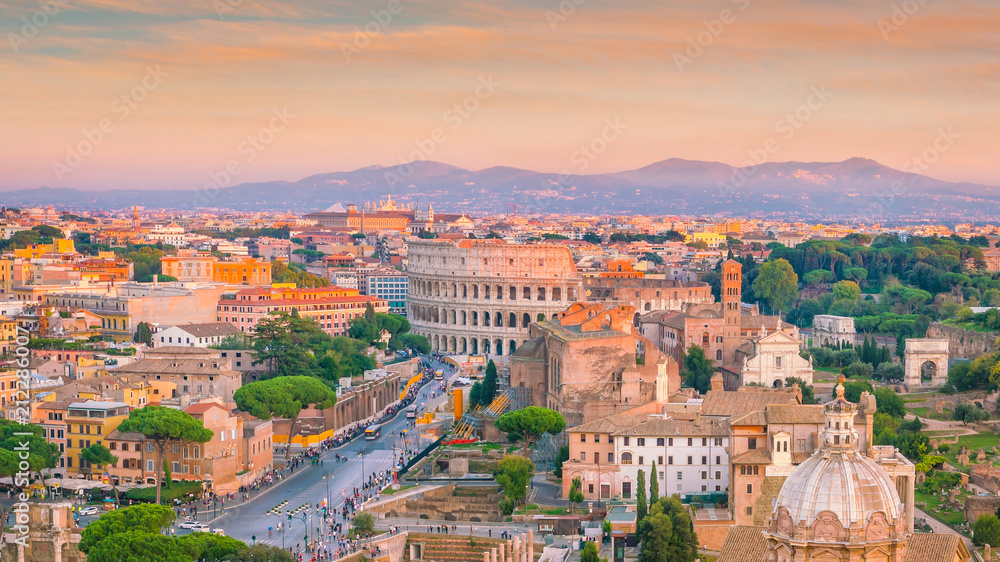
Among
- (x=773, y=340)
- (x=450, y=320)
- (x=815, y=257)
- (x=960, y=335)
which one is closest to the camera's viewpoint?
(x=773, y=340)

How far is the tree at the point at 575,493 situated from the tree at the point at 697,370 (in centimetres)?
1524

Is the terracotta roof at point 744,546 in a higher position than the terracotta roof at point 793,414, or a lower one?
lower

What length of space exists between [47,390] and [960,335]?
111 ft

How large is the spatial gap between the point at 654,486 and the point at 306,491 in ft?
33.1

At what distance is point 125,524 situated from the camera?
30.7 m

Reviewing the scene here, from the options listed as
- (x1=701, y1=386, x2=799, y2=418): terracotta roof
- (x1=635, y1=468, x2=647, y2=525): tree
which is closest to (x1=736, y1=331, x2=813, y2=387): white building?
(x1=701, y1=386, x2=799, y2=418): terracotta roof

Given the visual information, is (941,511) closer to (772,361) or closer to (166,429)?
(772,361)

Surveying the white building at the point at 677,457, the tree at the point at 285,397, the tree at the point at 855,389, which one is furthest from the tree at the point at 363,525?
the tree at the point at 855,389

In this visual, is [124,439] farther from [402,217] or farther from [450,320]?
[402,217]

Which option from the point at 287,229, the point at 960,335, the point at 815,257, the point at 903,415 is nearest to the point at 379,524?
the point at 903,415

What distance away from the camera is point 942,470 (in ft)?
127

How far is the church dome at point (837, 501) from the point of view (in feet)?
51.8

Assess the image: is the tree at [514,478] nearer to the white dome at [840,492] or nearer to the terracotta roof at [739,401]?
the terracotta roof at [739,401]

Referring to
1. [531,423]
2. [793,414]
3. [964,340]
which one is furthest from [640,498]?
[964,340]
